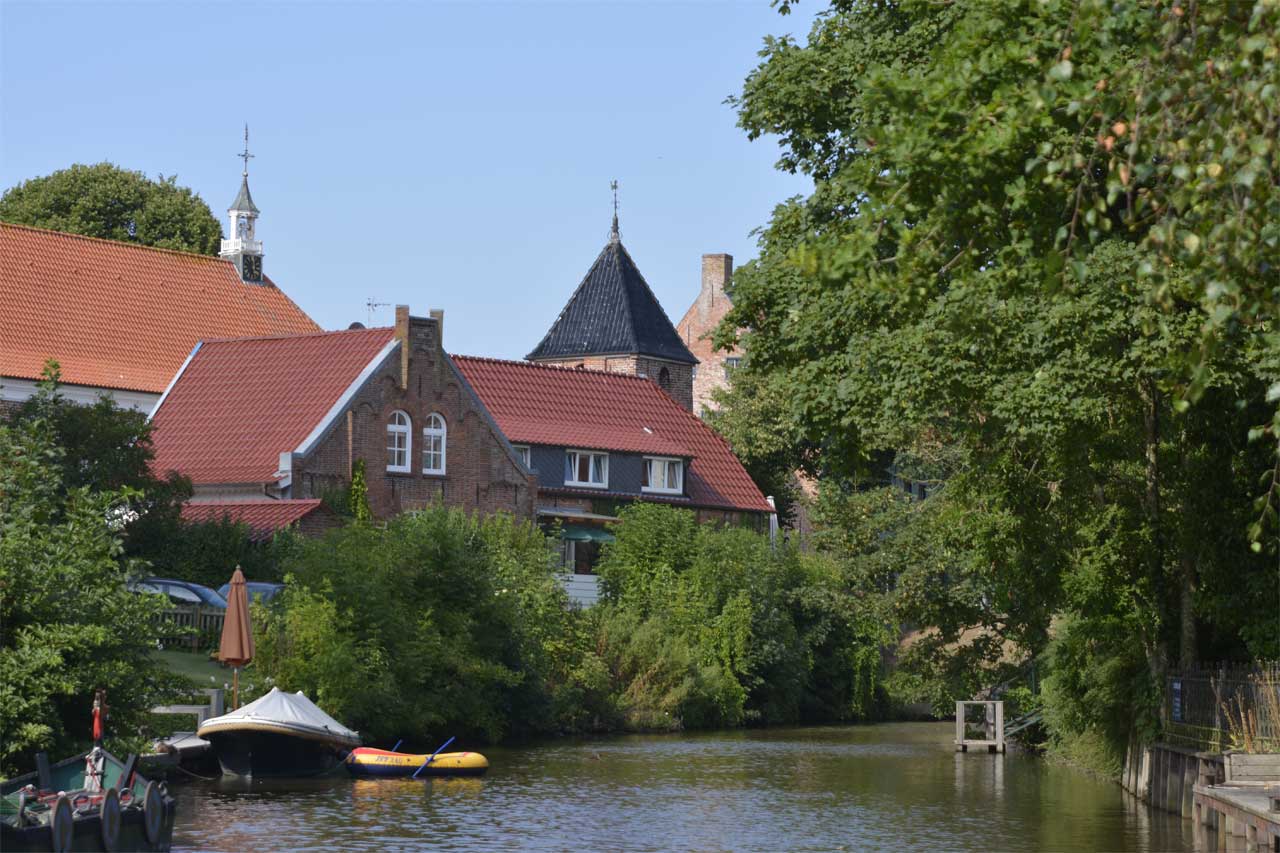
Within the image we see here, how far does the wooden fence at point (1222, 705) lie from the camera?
81.8 ft

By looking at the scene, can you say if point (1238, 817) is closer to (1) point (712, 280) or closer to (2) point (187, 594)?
A: (2) point (187, 594)

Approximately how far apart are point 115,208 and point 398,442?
25559 millimetres

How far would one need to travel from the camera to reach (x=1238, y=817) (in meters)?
22.5

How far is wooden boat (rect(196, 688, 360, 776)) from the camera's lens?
110 feet

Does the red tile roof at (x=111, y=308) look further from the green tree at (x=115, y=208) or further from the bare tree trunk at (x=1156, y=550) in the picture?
the bare tree trunk at (x=1156, y=550)

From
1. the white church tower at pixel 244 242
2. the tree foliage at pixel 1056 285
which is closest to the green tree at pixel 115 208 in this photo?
the white church tower at pixel 244 242

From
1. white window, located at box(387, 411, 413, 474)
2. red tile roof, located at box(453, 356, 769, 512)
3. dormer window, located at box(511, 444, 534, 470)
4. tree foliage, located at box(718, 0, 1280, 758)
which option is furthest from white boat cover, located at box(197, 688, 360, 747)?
red tile roof, located at box(453, 356, 769, 512)

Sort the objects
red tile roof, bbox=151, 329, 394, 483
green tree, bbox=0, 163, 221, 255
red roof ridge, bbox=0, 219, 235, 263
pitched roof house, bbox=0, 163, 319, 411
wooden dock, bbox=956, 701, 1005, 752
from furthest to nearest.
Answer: green tree, bbox=0, 163, 221, 255
red roof ridge, bbox=0, 219, 235, 263
pitched roof house, bbox=0, 163, 319, 411
red tile roof, bbox=151, 329, 394, 483
wooden dock, bbox=956, 701, 1005, 752

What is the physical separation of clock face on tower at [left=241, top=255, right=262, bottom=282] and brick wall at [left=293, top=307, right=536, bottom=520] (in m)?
17.4

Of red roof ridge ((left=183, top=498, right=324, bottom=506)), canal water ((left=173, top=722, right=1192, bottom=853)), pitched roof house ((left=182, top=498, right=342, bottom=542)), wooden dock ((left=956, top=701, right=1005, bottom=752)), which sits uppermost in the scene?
red roof ridge ((left=183, top=498, right=324, bottom=506))

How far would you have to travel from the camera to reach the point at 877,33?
30.0 meters

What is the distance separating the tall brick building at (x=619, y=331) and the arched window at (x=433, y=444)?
2480 centimetres

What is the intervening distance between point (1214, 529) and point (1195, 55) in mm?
18269

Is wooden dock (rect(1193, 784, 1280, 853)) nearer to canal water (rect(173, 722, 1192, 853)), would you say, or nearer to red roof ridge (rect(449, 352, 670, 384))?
canal water (rect(173, 722, 1192, 853))
